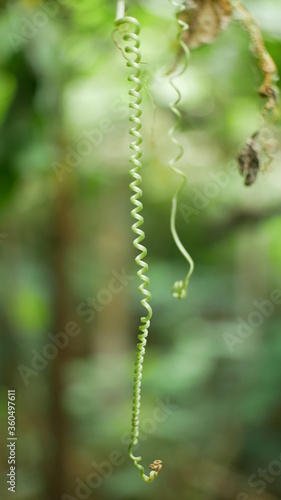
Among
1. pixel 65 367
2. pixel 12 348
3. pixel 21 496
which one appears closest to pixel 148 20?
pixel 65 367

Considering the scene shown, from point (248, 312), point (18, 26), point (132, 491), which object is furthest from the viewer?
point (248, 312)

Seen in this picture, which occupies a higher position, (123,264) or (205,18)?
(205,18)

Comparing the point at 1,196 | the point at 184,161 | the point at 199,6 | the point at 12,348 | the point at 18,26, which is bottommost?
the point at 12,348

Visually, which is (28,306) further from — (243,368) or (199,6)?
(199,6)

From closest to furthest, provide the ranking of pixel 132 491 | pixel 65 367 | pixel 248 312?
pixel 65 367 → pixel 132 491 → pixel 248 312

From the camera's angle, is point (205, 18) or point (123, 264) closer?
point (205, 18)
